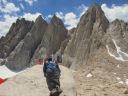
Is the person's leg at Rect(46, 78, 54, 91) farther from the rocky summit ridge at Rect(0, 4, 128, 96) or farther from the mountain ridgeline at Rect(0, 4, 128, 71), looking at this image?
the mountain ridgeline at Rect(0, 4, 128, 71)

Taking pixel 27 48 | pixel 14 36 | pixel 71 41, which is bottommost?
pixel 71 41

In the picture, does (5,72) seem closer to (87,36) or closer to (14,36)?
(14,36)

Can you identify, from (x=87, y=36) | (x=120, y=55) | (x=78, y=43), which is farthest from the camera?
(x=78, y=43)

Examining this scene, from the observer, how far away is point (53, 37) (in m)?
121

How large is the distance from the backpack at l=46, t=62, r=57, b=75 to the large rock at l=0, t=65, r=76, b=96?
87cm

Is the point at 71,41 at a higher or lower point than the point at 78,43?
higher

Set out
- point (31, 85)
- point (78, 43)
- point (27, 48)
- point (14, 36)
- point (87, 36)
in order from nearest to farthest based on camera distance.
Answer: point (31, 85), point (87, 36), point (78, 43), point (27, 48), point (14, 36)

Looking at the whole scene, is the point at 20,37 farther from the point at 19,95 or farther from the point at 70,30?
the point at 19,95

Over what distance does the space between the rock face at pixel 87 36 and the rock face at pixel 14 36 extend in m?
27.6

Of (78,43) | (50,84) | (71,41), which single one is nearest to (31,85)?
(50,84)

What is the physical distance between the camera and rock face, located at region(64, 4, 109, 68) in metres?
91.6

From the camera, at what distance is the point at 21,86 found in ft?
45.3

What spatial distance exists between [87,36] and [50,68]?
87151mm

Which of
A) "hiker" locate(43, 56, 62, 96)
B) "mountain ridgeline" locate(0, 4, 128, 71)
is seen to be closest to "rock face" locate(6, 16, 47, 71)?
"mountain ridgeline" locate(0, 4, 128, 71)
